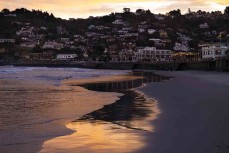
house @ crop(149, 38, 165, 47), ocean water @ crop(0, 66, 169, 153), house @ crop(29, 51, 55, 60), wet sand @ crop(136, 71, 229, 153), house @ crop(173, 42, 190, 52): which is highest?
house @ crop(149, 38, 165, 47)

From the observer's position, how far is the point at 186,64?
252 ft

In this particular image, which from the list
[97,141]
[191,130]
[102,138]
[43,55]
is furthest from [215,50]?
[43,55]

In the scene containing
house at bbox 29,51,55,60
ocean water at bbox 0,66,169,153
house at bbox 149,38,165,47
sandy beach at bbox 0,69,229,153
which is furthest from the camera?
house at bbox 29,51,55,60

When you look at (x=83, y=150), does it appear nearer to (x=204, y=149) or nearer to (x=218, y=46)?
(x=204, y=149)

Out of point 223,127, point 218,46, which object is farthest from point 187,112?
point 218,46

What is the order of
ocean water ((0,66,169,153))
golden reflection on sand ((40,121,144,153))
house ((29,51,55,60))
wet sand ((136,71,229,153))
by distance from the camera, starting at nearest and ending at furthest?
1. wet sand ((136,71,229,153))
2. golden reflection on sand ((40,121,144,153))
3. ocean water ((0,66,169,153))
4. house ((29,51,55,60))

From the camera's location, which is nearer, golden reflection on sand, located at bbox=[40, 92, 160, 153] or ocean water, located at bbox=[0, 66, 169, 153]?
golden reflection on sand, located at bbox=[40, 92, 160, 153]

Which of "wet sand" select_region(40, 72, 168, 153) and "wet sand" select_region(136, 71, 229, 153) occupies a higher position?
"wet sand" select_region(136, 71, 229, 153)

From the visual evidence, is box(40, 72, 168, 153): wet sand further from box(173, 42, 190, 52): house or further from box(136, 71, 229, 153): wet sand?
box(173, 42, 190, 52): house

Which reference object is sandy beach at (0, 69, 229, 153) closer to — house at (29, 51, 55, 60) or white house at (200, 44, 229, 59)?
white house at (200, 44, 229, 59)

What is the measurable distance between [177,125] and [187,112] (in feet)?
8.58

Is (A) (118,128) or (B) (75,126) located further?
(B) (75,126)

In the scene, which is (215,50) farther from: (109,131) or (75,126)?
(109,131)

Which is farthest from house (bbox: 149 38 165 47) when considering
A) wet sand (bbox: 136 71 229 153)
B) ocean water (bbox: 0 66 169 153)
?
wet sand (bbox: 136 71 229 153)
